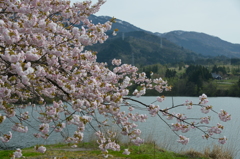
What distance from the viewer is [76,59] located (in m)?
4.50

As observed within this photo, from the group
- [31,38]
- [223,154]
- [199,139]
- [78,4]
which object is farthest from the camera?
[199,139]

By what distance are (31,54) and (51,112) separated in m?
1.60

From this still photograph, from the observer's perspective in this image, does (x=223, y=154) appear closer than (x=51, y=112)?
No

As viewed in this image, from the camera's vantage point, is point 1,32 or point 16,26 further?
point 16,26

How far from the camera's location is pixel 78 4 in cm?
603

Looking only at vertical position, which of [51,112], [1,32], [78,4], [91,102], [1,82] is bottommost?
[51,112]

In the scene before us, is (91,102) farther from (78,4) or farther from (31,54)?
(78,4)

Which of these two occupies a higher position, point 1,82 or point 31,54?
point 31,54

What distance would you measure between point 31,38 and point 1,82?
3.21ft

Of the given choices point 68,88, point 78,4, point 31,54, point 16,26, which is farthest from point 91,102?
point 78,4

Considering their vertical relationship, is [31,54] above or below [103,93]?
above

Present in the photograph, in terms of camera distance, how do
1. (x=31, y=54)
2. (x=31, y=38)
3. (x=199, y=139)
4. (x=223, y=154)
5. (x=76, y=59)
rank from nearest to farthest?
(x=31, y=54)
(x=31, y=38)
(x=76, y=59)
(x=223, y=154)
(x=199, y=139)

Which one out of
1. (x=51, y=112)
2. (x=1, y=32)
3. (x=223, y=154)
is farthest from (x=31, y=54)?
(x=223, y=154)

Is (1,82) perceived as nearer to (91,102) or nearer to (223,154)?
(91,102)
